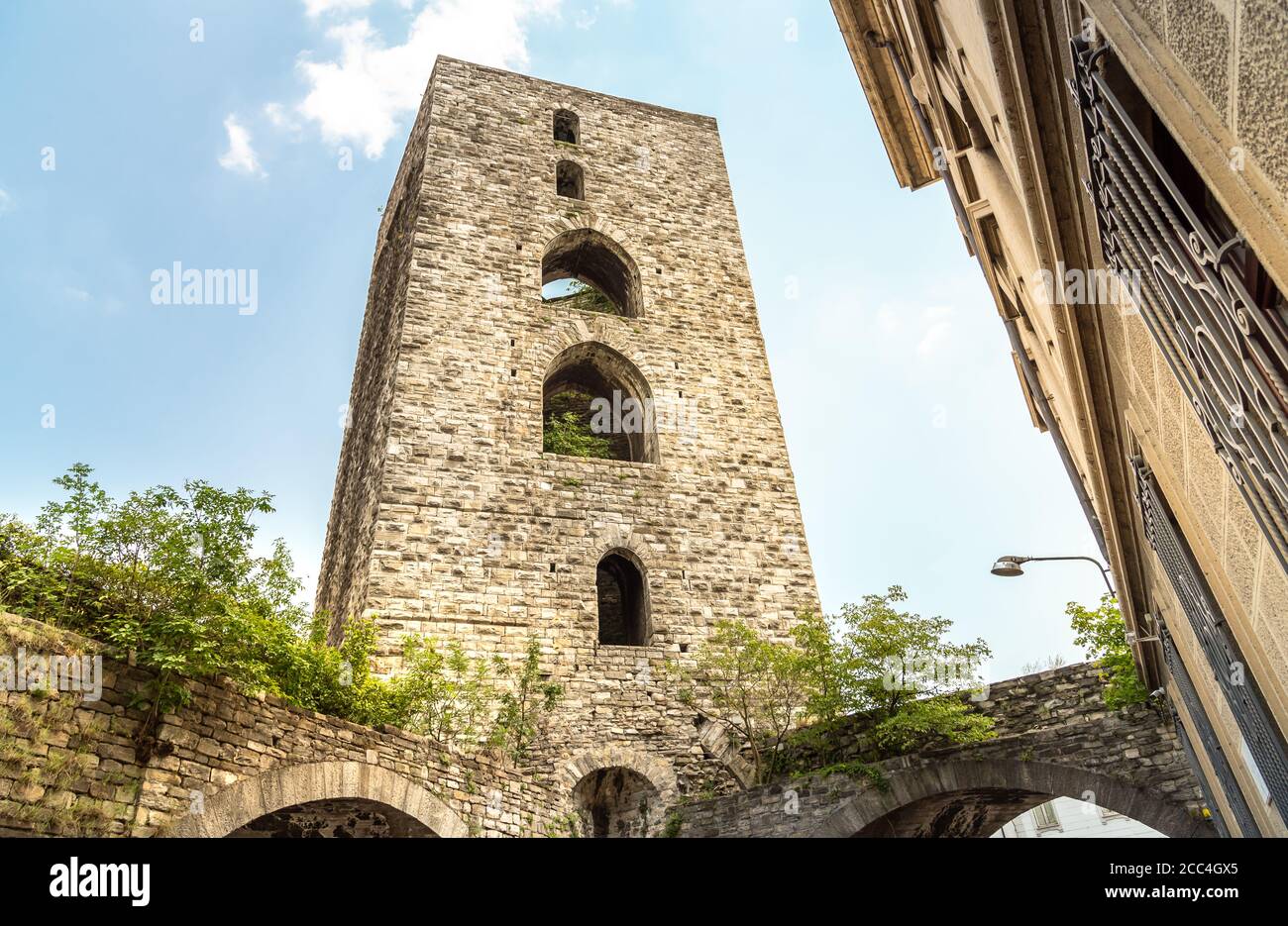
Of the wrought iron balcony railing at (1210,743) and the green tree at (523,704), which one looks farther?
the green tree at (523,704)

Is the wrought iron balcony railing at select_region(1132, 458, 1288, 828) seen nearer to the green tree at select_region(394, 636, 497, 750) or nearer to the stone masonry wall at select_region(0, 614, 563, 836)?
the stone masonry wall at select_region(0, 614, 563, 836)

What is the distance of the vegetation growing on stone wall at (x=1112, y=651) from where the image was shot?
29.3ft

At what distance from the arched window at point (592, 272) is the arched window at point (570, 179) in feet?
3.94

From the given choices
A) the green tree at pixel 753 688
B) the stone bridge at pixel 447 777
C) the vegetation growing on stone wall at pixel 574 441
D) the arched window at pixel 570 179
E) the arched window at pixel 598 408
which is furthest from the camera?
the arched window at pixel 570 179

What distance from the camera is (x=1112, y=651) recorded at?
953 cm

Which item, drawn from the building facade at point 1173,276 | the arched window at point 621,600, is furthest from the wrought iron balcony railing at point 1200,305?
the arched window at point 621,600

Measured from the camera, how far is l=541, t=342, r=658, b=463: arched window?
13.8 meters

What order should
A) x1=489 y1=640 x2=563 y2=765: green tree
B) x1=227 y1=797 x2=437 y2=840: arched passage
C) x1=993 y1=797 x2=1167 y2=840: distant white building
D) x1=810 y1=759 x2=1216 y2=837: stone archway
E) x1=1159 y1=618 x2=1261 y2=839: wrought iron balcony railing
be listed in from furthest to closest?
x1=993 y1=797 x2=1167 y2=840: distant white building
x1=489 y1=640 x2=563 y2=765: green tree
x1=810 y1=759 x2=1216 y2=837: stone archway
x1=227 y1=797 x2=437 y2=840: arched passage
x1=1159 y1=618 x2=1261 y2=839: wrought iron balcony railing

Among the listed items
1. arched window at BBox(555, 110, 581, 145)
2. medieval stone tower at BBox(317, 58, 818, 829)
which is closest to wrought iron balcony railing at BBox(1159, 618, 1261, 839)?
medieval stone tower at BBox(317, 58, 818, 829)

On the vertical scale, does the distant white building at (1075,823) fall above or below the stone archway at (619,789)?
below

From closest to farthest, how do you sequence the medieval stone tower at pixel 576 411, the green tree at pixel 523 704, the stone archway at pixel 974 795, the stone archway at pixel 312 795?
the stone archway at pixel 312 795
the stone archway at pixel 974 795
the green tree at pixel 523 704
the medieval stone tower at pixel 576 411

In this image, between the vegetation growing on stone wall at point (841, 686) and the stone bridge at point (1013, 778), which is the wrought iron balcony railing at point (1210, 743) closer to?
the stone bridge at point (1013, 778)

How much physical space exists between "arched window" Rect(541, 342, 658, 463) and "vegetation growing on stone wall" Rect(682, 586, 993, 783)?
383cm

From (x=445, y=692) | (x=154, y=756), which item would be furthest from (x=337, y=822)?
(x=154, y=756)
